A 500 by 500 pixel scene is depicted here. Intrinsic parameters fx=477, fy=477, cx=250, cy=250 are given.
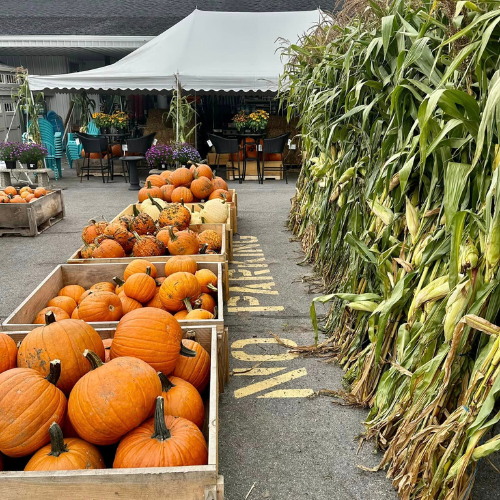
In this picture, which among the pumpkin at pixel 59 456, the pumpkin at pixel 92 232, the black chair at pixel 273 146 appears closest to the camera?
the pumpkin at pixel 59 456

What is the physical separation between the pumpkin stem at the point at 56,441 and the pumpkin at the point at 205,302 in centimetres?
144

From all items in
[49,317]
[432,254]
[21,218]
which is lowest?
[21,218]

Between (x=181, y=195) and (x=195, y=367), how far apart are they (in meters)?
3.65

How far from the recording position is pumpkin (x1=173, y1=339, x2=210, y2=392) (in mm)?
2227

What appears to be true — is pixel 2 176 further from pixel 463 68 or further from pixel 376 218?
pixel 463 68

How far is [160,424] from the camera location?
1.71 m

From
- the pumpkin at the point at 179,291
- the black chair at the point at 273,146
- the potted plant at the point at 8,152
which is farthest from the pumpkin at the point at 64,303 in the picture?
the black chair at the point at 273,146

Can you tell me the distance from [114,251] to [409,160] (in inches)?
97.3

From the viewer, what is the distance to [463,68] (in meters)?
1.98

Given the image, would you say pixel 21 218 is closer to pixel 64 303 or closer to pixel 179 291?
pixel 64 303

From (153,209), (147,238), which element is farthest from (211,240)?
(153,209)

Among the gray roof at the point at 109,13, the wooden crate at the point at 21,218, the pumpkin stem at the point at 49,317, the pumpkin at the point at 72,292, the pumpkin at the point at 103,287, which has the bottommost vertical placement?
the wooden crate at the point at 21,218

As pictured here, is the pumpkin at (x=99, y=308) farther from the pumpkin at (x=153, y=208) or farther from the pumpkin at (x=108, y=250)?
the pumpkin at (x=153, y=208)

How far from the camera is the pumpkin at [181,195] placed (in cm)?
565
